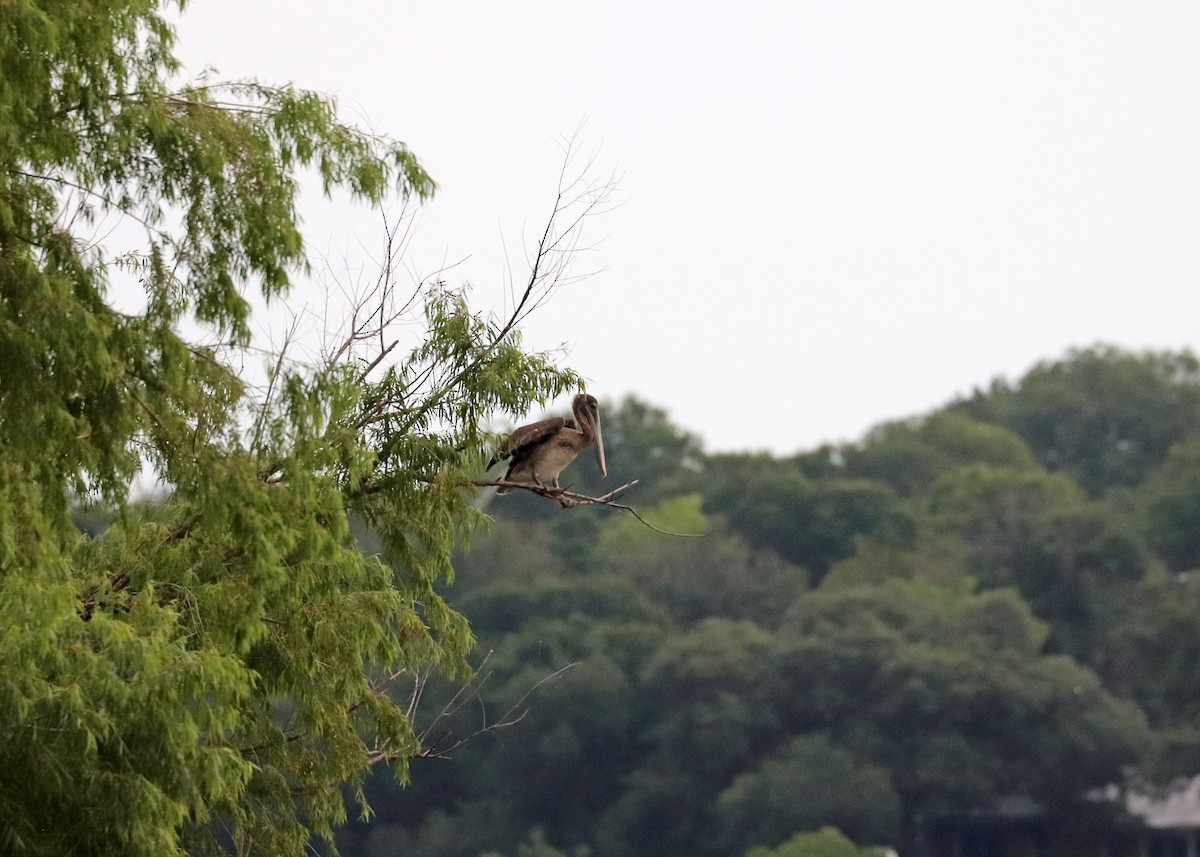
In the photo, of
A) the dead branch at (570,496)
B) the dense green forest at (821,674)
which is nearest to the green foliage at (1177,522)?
the dense green forest at (821,674)

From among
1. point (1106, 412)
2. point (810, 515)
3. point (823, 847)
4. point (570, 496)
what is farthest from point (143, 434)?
point (1106, 412)

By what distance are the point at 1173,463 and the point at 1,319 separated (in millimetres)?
60396

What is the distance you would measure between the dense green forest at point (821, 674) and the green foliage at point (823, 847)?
19cm

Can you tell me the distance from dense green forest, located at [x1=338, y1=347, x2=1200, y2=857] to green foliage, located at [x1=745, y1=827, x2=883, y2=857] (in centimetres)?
19

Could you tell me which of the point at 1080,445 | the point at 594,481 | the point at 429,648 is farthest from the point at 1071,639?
the point at 429,648

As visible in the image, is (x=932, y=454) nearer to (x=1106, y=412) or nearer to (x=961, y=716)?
(x=1106, y=412)

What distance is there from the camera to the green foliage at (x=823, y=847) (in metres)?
42.8

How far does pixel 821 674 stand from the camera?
51344 mm

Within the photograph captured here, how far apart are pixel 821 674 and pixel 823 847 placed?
8827mm

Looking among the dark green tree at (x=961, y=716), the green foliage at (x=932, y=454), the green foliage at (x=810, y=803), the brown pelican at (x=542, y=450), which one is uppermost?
the green foliage at (x=932, y=454)

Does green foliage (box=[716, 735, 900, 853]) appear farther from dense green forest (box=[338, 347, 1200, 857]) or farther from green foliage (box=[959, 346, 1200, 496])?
green foliage (box=[959, 346, 1200, 496])

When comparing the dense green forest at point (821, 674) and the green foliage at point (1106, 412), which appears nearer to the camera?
the dense green forest at point (821, 674)

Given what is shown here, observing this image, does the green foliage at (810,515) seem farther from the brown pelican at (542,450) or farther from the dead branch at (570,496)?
the dead branch at (570,496)

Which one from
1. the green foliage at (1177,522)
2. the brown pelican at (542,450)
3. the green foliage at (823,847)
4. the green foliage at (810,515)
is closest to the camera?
the brown pelican at (542,450)
